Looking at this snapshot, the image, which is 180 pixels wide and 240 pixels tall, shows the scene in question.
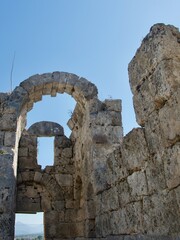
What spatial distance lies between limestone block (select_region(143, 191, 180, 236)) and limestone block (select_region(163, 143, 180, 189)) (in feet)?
0.39

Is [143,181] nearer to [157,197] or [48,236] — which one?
[157,197]

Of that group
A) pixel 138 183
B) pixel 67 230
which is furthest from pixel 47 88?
pixel 138 183

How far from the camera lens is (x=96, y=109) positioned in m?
7.81

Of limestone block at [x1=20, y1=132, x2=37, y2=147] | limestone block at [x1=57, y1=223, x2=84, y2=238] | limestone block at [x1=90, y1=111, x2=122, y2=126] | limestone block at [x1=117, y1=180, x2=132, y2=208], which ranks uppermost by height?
limestone block at [x1=20, y1=132, x2=37, y2=147]

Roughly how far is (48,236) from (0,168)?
3066 millimetres

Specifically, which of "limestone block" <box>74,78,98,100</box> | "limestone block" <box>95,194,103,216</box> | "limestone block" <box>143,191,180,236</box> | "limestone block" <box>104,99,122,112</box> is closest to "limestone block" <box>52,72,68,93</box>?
"limestone block" <box>74,78,98,100</box>

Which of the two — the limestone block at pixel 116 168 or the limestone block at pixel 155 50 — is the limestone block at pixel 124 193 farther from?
the limestone block at pixel 155 50

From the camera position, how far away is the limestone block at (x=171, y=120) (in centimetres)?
292

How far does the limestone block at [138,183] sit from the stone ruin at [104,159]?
13mm

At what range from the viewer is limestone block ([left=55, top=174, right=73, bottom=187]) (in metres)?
9.72

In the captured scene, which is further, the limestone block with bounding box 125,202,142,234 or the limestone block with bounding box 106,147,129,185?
the limestone block with bounding box 106,147,129,185

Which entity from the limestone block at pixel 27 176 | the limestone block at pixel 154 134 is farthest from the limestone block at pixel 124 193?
the limestone block at pixel 27 176

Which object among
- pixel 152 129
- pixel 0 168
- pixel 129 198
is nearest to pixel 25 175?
pixel 0 168

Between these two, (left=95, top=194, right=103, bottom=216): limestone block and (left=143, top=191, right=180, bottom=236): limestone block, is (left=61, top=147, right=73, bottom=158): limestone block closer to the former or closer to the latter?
(left=95, top=194, right=103, bottom=216): limestone block
